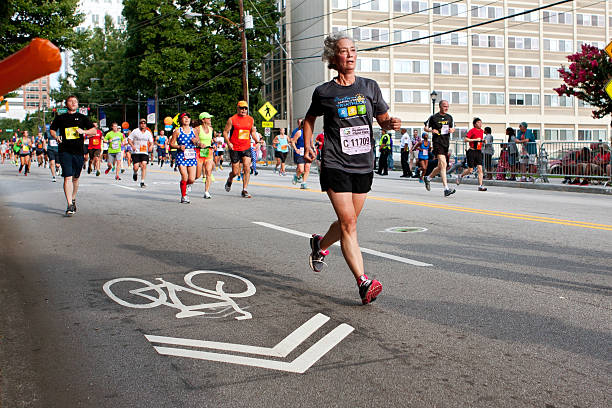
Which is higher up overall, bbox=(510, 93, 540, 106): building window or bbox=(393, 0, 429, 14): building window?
bbox=(393, 0, 429, 14): building window

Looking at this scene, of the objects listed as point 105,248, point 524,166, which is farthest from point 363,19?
point 105,248

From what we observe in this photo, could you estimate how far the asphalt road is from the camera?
3.37 meters

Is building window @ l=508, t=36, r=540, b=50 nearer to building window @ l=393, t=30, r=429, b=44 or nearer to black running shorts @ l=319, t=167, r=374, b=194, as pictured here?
building window @ l=393, t=30, r=429, b=44

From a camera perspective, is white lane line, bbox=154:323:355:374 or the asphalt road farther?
white lane line, bbox=154:323:355:374

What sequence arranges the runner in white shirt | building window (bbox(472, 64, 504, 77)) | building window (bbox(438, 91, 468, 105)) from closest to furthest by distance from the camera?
the runner in white shirt, building window (bbox(438, 91, 468, 105)), building window (bbox(472, 64, 504, 77))

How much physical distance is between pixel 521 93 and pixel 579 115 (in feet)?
22.0

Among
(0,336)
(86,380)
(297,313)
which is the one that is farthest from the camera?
(297,313)

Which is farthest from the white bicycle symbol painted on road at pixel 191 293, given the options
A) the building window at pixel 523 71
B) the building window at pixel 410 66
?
the building window at pixel 523 71

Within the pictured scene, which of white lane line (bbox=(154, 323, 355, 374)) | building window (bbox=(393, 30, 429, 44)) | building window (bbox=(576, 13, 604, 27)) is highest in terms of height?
building window (bbox=(576, 13, 604, 27))

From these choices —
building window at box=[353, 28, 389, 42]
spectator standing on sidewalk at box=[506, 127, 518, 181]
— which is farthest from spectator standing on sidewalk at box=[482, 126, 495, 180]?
building window at box=[353, 28, 389, 42]

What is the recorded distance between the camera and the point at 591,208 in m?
12.8

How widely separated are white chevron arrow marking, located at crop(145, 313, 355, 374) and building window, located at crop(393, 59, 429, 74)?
60965 mm

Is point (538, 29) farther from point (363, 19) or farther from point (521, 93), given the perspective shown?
point (363, 19)

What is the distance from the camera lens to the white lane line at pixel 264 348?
3.96 metres
